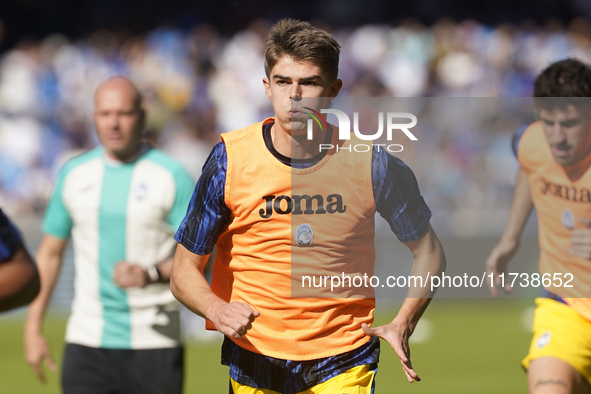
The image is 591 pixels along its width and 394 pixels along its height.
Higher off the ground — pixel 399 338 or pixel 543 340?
pixel 399 338

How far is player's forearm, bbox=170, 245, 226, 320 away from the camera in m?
3.57

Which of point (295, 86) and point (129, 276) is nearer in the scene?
point (295, 86)

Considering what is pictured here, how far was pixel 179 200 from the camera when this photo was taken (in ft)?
18.2

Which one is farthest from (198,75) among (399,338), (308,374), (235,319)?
(235,319)

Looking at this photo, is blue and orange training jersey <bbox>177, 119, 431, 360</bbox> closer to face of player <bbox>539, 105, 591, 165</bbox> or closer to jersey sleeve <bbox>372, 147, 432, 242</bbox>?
jersey sleeve <bbox>372, 147, 432, 242</bbox>

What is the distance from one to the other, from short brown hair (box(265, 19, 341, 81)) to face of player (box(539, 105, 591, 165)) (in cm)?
171

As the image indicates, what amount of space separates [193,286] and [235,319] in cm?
46

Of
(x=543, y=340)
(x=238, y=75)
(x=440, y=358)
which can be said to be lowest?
(x=440, y=358)

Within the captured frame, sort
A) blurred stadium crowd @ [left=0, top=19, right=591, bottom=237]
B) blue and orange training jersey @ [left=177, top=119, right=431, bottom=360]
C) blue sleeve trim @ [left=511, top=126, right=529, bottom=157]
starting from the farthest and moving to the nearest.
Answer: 1. blurred stadium crowd @ [left=0, top=19, right=591, bottom=237]
2. blue sleeve trim @ [left=511, top=126, right=529, bottom=157]
3. blue and orange training jersey @ [left=177, top=119, right=431, bottom=360]

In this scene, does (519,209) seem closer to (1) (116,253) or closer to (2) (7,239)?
(1) (116,253)

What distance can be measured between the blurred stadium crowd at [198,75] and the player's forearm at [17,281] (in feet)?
34.9

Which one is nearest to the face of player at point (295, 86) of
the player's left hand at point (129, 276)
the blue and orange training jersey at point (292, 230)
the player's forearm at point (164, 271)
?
the blue and orange training jersey at point (292, 230)

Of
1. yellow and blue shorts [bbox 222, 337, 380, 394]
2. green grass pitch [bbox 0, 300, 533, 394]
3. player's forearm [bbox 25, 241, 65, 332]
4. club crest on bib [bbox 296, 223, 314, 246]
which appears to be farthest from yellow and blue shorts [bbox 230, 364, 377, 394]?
green grass pitch [bbox 0, 300, 533, 394]

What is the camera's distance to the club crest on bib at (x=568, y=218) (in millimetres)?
4941
